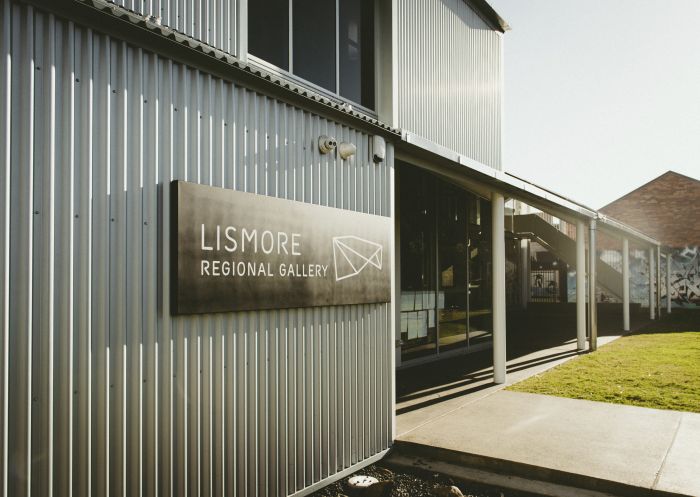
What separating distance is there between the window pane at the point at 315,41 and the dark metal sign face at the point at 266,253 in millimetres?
1763

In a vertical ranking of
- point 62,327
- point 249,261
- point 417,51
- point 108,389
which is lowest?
point 108,389

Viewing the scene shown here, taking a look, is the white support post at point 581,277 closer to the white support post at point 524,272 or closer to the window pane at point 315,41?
the window pane at point 315,41

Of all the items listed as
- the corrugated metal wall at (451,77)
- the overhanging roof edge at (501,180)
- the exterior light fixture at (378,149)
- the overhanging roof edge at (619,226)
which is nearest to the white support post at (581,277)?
the overhanging roof edge at (501,180)

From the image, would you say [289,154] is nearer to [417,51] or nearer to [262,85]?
[262,85]

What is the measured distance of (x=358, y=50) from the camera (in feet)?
21.6

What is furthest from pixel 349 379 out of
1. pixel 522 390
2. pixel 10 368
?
pixel 522 390

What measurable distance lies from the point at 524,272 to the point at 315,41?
2364 cm

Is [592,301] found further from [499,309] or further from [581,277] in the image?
[499,309]

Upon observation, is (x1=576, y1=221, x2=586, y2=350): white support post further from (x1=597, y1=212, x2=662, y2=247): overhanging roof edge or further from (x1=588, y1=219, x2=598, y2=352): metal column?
(x1=597, y1=212, x2=662, y2=247): overhanging roof edge

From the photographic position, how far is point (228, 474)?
155 inches

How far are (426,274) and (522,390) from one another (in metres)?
3.34

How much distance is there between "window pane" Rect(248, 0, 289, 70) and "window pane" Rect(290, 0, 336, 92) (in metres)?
0.17

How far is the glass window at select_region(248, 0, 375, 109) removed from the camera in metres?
5.28

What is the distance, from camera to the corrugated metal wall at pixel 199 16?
149 inches
